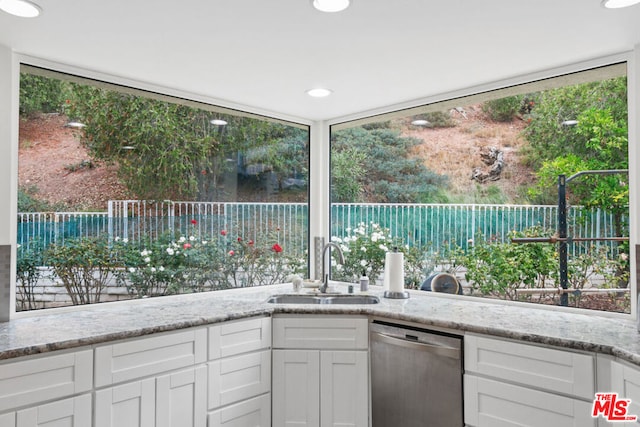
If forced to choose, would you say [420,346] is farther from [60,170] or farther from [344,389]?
[60,170]

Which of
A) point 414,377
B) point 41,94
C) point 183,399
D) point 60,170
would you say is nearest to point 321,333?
point 414,377

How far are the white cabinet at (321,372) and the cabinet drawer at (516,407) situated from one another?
638mm

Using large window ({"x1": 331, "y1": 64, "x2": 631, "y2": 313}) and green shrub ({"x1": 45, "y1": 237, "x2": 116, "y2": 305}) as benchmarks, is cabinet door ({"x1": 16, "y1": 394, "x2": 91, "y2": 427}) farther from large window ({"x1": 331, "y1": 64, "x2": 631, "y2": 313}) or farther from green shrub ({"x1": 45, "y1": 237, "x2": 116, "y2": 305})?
large window ({"x1": 331, "y1": 64, "x2": 631, "y2": 313})

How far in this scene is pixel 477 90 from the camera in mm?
2938

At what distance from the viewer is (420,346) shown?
2.37 m

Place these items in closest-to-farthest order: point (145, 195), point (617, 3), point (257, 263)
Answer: point (617, 3)
point (145, 195)
point (257, 263)

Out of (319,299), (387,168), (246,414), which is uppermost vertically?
(387,168)

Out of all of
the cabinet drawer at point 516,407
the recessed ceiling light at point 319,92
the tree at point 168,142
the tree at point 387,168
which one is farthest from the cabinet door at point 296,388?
the recessed ceiling light at point 319,92

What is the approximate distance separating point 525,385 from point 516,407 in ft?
0.37

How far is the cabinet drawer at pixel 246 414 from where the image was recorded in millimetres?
2434

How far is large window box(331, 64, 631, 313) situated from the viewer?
99.1 inches

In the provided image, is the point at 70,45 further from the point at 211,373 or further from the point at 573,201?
the point at 573,201

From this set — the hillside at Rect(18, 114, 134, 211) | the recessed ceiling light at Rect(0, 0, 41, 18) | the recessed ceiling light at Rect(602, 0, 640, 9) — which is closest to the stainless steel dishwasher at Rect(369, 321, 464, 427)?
the recessed ceiling light at Rect(602, 0, 640, 9)

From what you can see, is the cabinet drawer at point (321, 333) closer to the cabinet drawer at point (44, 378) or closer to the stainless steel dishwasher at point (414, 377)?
the stainless steel dishwasher at point (414, 377)
